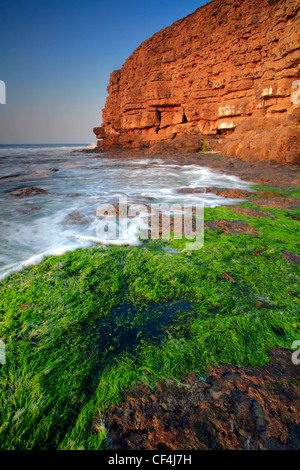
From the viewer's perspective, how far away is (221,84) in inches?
723

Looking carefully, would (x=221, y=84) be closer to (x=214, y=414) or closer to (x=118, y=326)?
(x=118, y=326)

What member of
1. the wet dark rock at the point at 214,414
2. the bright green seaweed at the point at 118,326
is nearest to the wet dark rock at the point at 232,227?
the bright green seaweed at the point at 118,326

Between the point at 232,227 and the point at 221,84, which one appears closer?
the point at 232,227

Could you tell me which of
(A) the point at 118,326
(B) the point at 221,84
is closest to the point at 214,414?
(A) the point at 118,326

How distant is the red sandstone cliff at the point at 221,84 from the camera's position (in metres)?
11.5

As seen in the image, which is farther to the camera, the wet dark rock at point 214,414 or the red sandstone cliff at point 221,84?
the red sandstone cliff at point 221,84

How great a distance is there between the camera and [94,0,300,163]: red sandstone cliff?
11477 millimetres

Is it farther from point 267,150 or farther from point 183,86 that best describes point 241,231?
point 183,86

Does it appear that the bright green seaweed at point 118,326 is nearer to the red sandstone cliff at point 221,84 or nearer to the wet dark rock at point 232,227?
the wet dark rock at point 232,227

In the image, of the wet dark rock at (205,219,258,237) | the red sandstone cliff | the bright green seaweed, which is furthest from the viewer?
the red sandstone cliff

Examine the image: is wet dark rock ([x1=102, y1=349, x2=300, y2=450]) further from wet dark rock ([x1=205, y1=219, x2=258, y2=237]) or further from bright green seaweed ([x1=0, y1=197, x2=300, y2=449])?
wet dark rock ([x1=205, y1=219, x2=258, y2=237])

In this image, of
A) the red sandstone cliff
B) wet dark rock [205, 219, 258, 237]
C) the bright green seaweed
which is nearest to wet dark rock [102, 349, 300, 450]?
the bright green seaweed

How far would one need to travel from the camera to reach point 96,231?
382cm

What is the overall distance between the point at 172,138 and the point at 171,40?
10.8 metres
